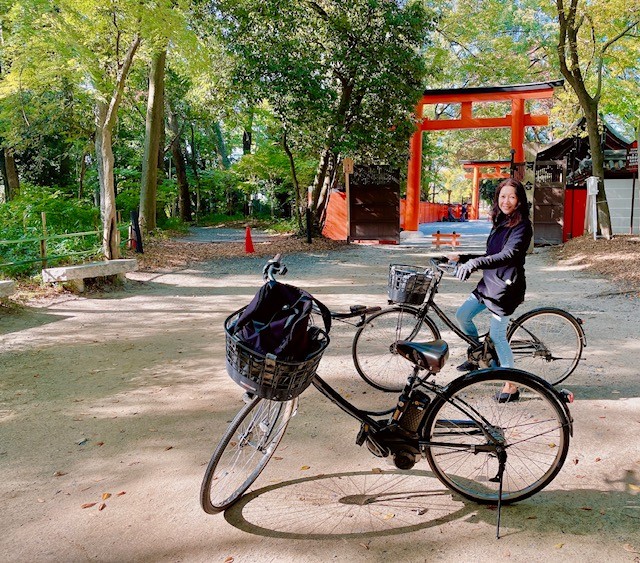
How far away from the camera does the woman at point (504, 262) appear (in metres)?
3.74

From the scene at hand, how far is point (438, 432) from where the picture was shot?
275cm

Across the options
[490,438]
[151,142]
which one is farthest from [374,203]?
[490,438]

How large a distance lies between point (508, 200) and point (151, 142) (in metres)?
14.3

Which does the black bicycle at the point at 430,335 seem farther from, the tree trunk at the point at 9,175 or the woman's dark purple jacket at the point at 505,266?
the tree trunk at the point at 9,175

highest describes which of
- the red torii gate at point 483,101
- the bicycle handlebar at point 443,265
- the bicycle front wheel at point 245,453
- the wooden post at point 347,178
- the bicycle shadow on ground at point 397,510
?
the red torii gate at point 483,101

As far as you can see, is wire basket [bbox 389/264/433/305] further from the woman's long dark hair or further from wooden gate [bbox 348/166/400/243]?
wooden gate [bbox 348/166/400/243]

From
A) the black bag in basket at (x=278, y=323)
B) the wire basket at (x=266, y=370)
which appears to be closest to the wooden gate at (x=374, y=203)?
the black bag in basket at (x=278, y=323)

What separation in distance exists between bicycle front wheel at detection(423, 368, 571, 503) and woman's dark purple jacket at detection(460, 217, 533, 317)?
949 millimetres

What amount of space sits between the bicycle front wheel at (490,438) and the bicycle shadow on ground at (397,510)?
0.36 feet

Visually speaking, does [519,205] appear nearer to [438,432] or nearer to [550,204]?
[438,432]

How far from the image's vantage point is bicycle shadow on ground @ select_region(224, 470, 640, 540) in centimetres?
258

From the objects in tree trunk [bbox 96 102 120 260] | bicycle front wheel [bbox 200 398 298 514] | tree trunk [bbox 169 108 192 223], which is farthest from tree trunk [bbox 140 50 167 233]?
bicycle front wheel [bbox 200 398 298 514]

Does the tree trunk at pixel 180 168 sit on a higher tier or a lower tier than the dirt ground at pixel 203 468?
higher

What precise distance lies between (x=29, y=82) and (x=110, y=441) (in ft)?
30.1
